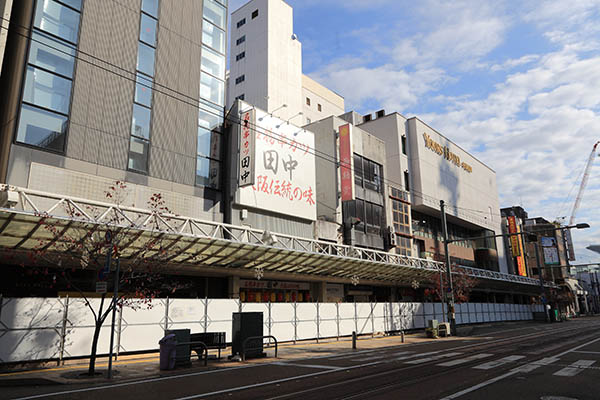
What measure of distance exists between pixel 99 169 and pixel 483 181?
67.5m

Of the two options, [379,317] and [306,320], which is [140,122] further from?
[379,317]

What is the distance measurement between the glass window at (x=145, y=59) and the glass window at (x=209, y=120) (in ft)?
13.3

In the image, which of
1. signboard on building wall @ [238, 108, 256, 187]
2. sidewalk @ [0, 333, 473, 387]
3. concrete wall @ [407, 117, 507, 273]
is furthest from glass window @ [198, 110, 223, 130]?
concrete wall @ [407, 117, 507, 273]

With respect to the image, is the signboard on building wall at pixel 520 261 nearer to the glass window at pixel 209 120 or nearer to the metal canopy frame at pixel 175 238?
the metal canopy frame at pixel 175 238

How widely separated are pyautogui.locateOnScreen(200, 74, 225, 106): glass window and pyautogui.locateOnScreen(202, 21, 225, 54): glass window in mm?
2703

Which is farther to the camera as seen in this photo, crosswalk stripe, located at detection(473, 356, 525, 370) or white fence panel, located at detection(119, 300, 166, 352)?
white fence panel, located at detection(119, 300, 166, 352)

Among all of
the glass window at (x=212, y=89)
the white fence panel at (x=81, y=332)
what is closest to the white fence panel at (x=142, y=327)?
the white fence panel at (x=81, y=332)

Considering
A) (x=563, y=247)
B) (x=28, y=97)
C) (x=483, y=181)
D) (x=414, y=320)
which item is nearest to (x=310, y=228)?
(x=414, y=320)

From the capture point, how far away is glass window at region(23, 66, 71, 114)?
65.5ft

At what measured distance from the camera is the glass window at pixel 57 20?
2088cm

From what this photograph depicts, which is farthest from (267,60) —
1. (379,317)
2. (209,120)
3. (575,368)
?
(575,368)

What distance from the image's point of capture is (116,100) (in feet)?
76.2

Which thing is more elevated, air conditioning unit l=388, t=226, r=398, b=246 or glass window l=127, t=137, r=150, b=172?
glass window l=127, t=137, r=150, b=172

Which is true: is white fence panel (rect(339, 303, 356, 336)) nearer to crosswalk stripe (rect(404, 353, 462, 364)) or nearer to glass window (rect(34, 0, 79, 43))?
crosswalk stripe (rect(404, 353, 462, 364))
